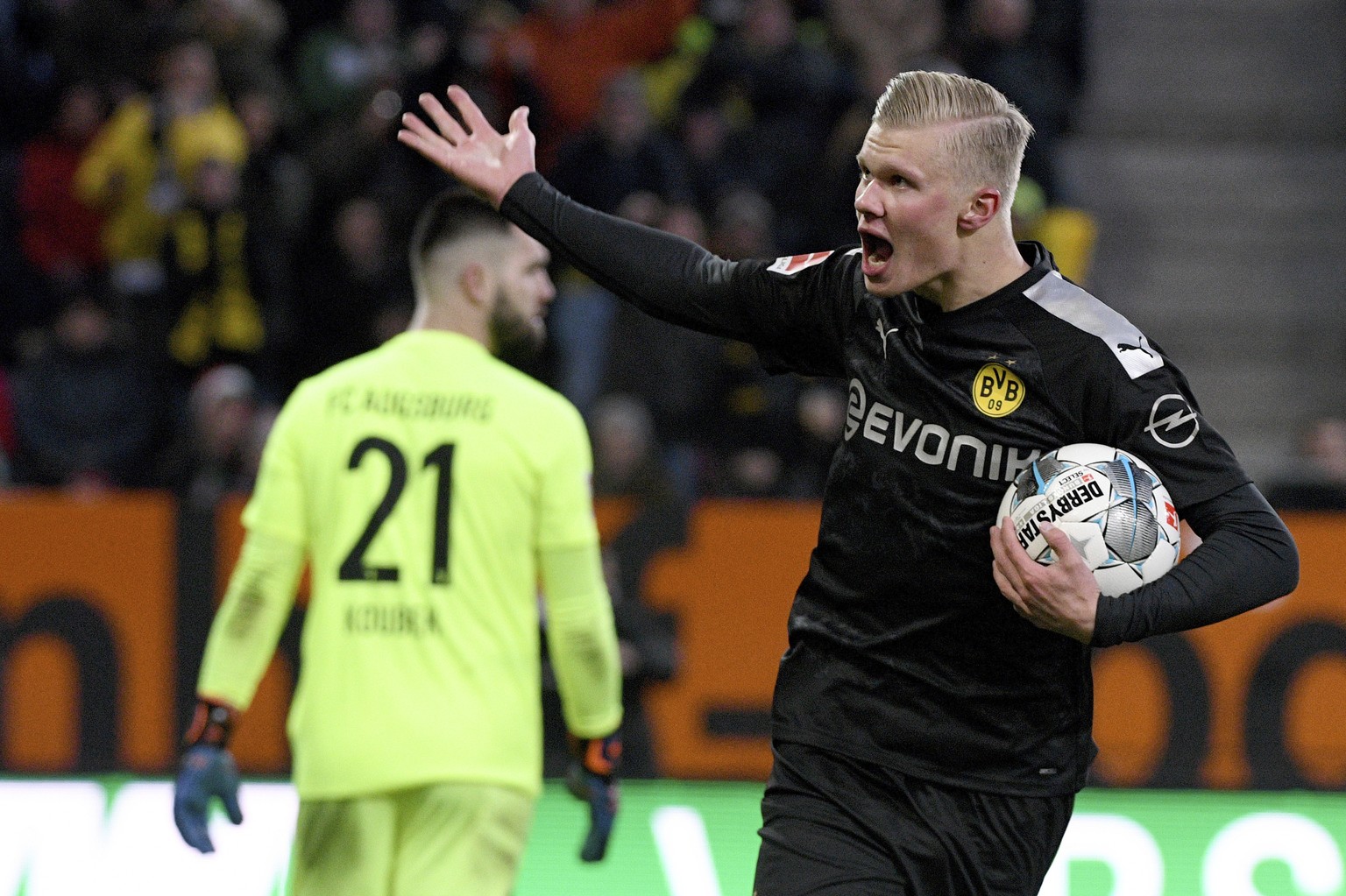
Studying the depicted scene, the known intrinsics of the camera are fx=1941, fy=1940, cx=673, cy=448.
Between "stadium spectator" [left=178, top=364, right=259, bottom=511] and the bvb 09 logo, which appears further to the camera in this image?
"stadium spectator" [left=178, top=364, right=259, bottom=511]

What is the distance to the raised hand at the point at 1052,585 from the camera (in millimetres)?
3365

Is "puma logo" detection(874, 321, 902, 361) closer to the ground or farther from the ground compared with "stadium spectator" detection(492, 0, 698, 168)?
closer to the ground

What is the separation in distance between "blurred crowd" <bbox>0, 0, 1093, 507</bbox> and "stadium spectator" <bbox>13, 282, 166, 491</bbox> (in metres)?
0.01

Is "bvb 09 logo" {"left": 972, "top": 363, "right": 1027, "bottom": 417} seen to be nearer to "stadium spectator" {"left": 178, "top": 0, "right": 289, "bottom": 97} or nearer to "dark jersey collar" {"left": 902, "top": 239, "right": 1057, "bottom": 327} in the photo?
"dark jersey collar" {"left": 902, "top": 239, "right": 1057, "bottom": 327}

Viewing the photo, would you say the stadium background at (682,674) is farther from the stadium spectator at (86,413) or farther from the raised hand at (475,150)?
the raised hand at (475,150)

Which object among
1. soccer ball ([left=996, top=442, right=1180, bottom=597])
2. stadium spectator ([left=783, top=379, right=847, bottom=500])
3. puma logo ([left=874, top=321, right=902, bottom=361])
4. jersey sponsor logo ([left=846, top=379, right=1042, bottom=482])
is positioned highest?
puma logo ([left=874, top=321, right=902, bottom=361])

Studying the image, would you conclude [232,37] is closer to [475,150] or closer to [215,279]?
[215,279]

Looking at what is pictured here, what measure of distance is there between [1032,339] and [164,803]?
185 inches

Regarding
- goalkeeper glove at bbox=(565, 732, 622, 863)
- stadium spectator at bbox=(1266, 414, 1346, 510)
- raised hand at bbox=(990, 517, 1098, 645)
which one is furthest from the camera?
stadium spectator at bbox=(1266, 414, 1346, 510)

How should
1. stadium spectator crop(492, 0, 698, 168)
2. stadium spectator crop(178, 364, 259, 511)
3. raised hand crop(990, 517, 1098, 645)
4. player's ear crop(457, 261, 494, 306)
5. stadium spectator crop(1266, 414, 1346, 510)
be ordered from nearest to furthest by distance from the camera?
raised hand crop(990, 517, 1098, 645)
player's ear crop(457, 261, 494, 306)
stadium spectator crop(1266, 414, 1346, 510)
stadium spectator crop(178, 364, 259, 511)
stadium spectator crop(492, 0, 698, 168)

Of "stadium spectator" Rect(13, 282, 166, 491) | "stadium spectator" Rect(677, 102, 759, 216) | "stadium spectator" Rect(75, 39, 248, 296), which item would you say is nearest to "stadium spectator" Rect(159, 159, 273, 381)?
"stadium spectator" Rect(75, 39, 248, 296)

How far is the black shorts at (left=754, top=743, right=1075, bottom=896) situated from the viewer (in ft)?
12.1

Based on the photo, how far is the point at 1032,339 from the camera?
12.0ft

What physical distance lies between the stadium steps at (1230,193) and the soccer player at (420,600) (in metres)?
7.90
